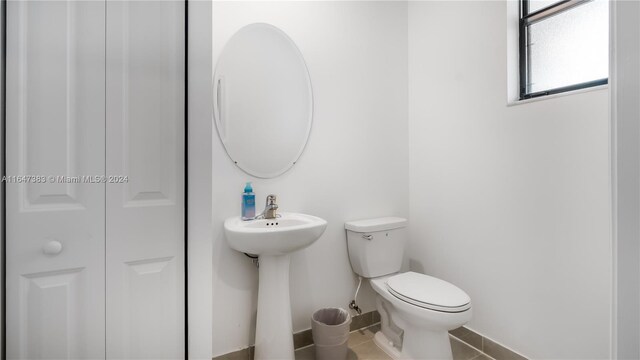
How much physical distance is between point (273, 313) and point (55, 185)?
1153 millimetres

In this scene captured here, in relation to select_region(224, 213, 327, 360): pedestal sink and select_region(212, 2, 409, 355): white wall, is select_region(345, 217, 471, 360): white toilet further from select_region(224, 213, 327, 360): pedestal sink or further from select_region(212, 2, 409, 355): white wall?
select_region(224, 213, 327, 360): pedestal sink

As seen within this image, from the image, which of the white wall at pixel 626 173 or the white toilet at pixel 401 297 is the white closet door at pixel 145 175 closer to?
the white wall at pixel 626 173

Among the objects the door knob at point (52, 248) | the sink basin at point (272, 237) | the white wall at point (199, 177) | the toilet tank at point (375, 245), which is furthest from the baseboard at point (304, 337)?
the door knob at point (52, 248)

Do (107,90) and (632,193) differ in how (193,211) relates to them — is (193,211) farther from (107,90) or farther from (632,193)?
(632,193)

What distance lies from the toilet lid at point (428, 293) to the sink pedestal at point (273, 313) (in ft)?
1.85

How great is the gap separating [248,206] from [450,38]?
5.07ft

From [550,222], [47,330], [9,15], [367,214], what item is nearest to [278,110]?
[367,214]

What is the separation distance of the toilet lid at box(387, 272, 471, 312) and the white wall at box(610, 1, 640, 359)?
823 millimetres

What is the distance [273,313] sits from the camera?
1446mm

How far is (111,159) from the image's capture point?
52cm

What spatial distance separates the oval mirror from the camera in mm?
1532

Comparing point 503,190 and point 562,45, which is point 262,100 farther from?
point 562,45

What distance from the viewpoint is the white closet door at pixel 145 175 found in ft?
1.71

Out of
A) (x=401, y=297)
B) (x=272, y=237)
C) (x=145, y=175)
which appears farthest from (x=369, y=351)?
(x=145, y=175)
